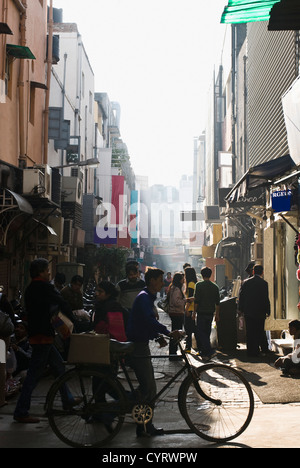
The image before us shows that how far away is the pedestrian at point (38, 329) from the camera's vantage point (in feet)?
23.9

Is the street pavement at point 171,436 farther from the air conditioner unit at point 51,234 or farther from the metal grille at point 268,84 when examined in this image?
the air conditioner unit at point 51,234

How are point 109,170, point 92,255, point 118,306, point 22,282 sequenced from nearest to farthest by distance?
point 118,306 → point 22,282 → point 92,255 → point 109,170

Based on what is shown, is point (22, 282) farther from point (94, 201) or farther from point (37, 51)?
point (94, 201)

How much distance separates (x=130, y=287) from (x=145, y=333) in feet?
13.6

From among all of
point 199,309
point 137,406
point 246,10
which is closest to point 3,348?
point 137,406

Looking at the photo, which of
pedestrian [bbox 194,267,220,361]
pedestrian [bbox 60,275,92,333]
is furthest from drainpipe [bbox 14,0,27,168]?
pedestrian [bbox 194,267,220,361]

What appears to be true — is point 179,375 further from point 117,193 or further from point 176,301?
point 117,193

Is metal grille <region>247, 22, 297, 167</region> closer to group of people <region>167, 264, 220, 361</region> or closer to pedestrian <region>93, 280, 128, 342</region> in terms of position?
group of people <region>167, 264, 220, 361</region>

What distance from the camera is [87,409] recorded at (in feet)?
20.9

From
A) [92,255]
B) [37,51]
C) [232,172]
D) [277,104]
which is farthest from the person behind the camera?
[92,255]

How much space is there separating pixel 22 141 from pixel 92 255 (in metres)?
20.6

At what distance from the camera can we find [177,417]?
7766mm

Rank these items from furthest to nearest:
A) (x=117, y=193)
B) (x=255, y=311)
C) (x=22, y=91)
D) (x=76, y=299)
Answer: (x=117, y=193), (x=22, y=91), (x=255, y=311), (x=76, y=299)
